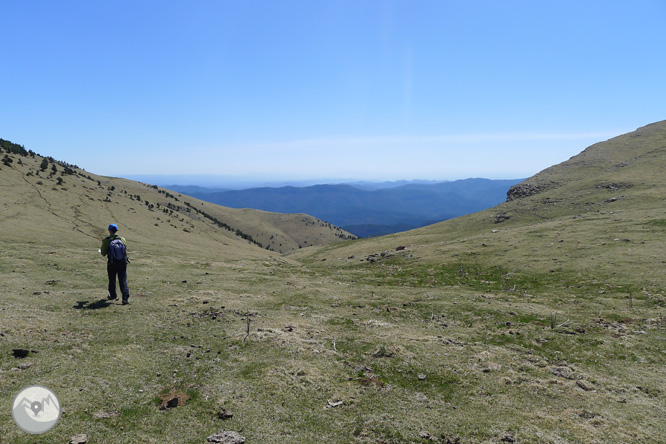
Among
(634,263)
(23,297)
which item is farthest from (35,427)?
(634,263)

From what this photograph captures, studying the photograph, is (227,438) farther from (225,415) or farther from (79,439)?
(79,439)

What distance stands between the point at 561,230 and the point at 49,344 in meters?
56.6

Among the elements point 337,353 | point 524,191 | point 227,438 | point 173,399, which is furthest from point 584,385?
point 524,191

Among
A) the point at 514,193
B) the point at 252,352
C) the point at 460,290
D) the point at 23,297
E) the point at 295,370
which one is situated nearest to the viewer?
the point at 295,370

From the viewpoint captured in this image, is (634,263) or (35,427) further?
(634,263)

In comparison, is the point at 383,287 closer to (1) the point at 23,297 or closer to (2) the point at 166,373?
(2) the point at 166,373

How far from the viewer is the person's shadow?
53.3 feet

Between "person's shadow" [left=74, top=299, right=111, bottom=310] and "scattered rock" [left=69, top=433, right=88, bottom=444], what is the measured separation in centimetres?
1055

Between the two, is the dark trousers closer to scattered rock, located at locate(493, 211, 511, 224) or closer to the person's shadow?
the person's shadow

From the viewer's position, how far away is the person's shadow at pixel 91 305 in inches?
639

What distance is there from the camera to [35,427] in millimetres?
7801

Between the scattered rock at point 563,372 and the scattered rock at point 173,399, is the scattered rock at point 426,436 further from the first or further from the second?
the scattered rock at point 563,372

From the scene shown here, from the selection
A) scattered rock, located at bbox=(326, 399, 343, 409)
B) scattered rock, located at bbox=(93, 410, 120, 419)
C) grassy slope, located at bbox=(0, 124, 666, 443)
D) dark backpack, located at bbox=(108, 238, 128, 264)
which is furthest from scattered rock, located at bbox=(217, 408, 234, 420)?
dark backpack, located at bbox=(108, 238, 128, 264)

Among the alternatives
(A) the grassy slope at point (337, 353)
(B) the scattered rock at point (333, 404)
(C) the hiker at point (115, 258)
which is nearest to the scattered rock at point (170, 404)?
(A) the grassy slope at point (337, 353)
